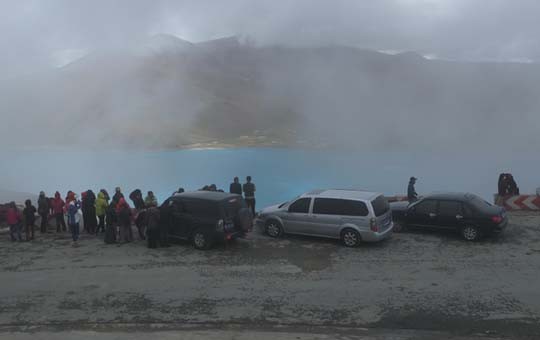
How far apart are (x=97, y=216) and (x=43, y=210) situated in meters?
1.88

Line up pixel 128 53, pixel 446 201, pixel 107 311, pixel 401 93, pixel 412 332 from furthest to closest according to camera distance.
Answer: pixel 401 93 → pixel 128 53 → pixel 446 201 → pixel 107 311 → pixel 412 332

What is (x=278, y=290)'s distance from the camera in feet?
34.8

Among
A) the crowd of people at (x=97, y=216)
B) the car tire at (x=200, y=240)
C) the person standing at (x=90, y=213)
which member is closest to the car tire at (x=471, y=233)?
the car tire at (x=200, y=240)

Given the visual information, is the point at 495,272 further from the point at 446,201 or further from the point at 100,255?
the point at 100,255

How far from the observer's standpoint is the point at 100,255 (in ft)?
44.6

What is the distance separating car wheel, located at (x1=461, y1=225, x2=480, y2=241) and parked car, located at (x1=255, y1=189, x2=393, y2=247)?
2273 millimetres

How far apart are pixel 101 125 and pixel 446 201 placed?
435 ft

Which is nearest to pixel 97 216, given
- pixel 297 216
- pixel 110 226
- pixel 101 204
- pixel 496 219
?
pixel 101 204

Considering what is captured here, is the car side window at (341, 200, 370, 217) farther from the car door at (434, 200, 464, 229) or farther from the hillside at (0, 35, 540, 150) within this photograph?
the hillside at (0, 35, 540, 150)

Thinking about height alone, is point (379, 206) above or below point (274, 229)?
above

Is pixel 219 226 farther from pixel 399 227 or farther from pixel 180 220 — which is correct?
pixel 399 227

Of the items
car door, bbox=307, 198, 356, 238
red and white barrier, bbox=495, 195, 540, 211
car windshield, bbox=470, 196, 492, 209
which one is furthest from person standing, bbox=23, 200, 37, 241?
red and white barrier, bbox=495, 195, 540, 211

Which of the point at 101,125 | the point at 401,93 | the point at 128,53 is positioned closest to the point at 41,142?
the point at 101,125

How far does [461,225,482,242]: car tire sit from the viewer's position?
14.1 metres
